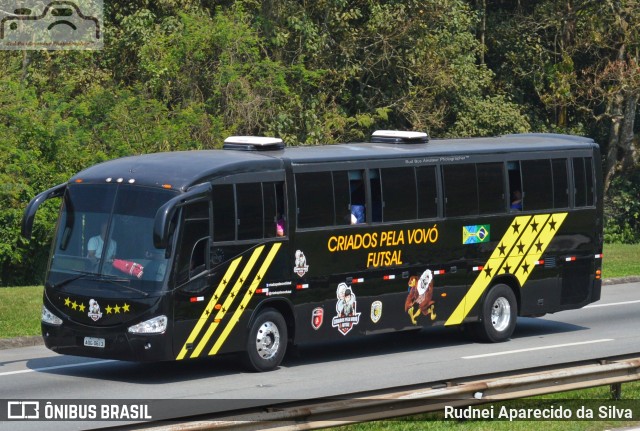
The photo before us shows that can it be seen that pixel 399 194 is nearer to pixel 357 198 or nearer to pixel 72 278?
pixel 357 198

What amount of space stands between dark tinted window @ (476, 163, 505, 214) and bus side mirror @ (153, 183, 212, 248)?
5346 millimetres

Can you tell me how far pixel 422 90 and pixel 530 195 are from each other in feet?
60.7

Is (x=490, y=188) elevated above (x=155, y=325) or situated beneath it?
elevated above

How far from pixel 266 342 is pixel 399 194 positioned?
323 centimetres

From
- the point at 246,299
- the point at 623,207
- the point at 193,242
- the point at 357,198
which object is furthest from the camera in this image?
the point at 623,207

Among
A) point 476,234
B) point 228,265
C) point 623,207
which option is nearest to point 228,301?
point 228,265

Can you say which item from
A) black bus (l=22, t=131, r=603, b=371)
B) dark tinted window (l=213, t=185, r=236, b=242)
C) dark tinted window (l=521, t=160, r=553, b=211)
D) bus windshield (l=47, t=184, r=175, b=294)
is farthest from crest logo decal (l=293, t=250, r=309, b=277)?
dark tinted window (l=521, t=160, r=553, b=211)

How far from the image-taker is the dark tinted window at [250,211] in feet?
54.0

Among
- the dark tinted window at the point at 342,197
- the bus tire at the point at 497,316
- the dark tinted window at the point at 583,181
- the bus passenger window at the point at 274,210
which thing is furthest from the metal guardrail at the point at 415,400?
the dark tinted window at the point at 583,181

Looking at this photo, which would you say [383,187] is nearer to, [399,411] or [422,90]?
[399,411]

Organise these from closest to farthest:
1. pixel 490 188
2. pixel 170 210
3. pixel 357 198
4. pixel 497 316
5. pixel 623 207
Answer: pixel 170 210, pixel 357 198, pixel 490 188, pixel 497 316, pixel 623 207

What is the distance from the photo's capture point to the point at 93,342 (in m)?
15.7

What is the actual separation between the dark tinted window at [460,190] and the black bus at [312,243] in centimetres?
2

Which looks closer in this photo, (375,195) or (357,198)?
(357,198)
